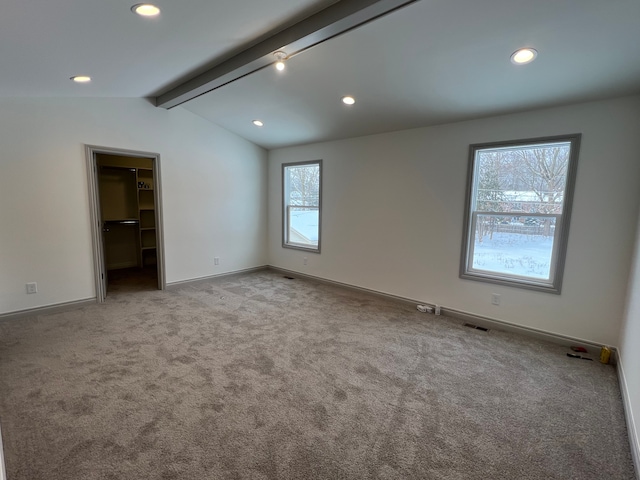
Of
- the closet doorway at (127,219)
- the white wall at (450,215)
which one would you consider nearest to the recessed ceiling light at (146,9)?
the white wall at (450,215)

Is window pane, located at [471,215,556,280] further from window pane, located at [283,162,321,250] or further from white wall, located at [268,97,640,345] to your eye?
window pane, located at [283,162,321,250]

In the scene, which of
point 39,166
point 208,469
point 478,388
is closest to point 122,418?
point 208,469

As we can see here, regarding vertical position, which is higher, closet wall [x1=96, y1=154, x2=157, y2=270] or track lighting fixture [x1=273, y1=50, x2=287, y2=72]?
track lighting fixture [x1=273, y1=50, x2=287, y2=72]

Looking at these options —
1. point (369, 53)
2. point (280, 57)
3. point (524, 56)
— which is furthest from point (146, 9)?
point (524, 56)

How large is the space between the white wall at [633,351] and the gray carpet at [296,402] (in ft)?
0.38

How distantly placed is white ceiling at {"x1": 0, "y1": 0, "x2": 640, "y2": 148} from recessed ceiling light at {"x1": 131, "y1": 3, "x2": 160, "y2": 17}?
54mm

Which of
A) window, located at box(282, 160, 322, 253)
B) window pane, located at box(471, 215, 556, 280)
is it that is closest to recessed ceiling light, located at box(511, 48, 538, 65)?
window pane, located at box(471, 215, 556, 280)

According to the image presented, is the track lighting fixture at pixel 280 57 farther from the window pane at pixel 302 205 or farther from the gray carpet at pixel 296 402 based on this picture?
the gray carpet at pixel 296 402

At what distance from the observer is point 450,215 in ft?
12.2

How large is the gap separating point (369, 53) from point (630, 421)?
10.6 feet

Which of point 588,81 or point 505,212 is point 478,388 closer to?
point 505,212

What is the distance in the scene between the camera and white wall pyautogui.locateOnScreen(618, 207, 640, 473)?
1846 mm

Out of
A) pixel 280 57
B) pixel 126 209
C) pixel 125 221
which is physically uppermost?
pixel 280 57

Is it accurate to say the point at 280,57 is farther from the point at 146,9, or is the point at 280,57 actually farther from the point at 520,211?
the point at 520,211
